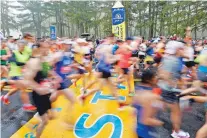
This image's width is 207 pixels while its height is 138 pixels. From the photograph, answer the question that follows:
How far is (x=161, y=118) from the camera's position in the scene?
525 cm

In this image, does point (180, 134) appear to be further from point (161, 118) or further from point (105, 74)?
point (105, 74)

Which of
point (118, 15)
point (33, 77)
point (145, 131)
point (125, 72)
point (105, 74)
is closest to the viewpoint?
point (145, 131)

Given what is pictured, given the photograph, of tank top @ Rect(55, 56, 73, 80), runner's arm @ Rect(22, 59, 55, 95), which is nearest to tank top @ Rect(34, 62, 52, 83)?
runner's arm @ Rect(22, 59, 55, 95)

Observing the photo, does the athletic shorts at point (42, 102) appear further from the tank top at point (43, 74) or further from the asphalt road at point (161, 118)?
the asphalt road at point (161, 118)

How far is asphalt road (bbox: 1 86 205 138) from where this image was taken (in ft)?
15.2

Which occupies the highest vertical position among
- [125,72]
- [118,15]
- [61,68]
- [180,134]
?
[118,15]

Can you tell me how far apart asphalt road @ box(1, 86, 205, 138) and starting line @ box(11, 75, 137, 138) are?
0.99 ft

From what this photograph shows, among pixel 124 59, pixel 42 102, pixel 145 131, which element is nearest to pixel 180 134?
pixel 145 131

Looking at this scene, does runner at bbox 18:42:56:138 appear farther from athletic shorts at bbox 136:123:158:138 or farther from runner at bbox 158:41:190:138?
runner at bbox 158:41:190:138

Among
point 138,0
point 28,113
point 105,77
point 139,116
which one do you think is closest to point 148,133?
point 139,116

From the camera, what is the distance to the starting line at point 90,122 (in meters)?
4.42

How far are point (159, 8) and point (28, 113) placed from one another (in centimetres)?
3034

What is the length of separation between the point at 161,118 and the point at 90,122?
1667mm

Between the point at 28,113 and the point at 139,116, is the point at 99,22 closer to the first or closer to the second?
the point at 28,113
